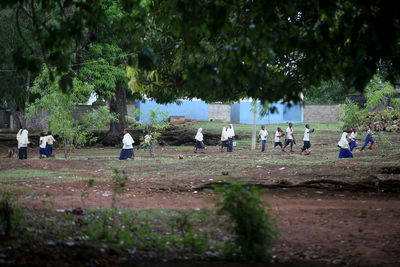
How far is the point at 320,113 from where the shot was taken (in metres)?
46.4

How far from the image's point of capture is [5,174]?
14.8 m

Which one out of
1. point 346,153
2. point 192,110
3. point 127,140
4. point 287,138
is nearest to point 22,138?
point 127,140

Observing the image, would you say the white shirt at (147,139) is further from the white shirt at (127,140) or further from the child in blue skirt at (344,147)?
the child in blue skirt at (344,147)

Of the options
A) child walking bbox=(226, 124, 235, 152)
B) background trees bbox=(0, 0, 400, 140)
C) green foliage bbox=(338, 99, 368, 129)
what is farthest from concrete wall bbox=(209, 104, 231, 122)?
background trees bbox=(0, 0, 400, 140)

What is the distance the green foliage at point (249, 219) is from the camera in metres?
5.72

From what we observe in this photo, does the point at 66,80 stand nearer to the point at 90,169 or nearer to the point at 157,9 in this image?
the point at 157,9

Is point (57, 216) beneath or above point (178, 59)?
beneath

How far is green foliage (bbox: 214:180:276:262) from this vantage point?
572 centimetres

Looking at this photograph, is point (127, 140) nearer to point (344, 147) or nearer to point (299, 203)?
point (344, 147)

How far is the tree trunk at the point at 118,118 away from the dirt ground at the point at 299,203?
→ 1580cm

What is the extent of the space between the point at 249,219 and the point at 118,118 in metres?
28.1

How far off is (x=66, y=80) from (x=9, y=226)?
205 cm

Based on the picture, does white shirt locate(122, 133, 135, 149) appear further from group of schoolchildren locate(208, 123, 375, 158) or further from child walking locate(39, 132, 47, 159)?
group of schoolchildren locate(208, 123, 375, 158)

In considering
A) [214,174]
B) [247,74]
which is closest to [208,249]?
[247,74]
